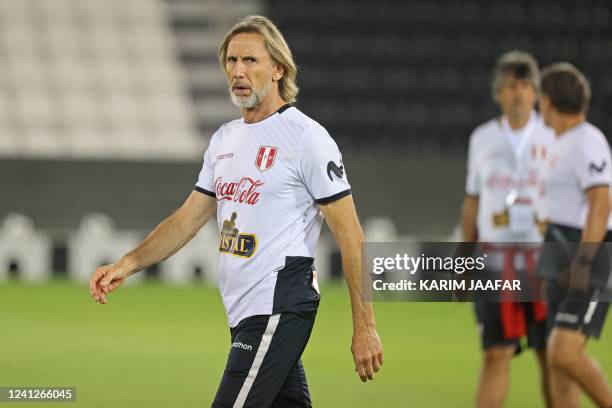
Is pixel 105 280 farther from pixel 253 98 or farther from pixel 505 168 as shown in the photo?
pixel 505 168

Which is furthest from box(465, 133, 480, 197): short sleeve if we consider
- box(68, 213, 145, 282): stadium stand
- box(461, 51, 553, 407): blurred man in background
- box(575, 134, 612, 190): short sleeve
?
box(68, 213, 145, 282): stadium stand

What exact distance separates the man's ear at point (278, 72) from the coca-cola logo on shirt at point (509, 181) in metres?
2.85

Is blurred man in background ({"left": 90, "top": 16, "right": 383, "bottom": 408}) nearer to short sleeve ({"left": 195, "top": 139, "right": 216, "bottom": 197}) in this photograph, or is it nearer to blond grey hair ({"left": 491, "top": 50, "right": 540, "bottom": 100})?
short sleeve ({"left": 195, "top": 139, "right": 216, "bottom": 197})

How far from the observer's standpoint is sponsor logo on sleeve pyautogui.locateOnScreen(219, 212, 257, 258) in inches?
178

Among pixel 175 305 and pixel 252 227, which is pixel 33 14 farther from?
pixel 252 227

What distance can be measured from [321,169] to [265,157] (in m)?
0.25

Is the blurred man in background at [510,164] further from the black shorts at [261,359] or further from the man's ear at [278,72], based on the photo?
the black shorts at [261,359]

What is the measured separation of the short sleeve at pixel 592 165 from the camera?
6.30m

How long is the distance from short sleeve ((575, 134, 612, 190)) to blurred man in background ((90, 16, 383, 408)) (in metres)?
2.21

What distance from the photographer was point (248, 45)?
465cm

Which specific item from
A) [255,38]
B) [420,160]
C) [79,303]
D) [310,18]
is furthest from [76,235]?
[255,38]

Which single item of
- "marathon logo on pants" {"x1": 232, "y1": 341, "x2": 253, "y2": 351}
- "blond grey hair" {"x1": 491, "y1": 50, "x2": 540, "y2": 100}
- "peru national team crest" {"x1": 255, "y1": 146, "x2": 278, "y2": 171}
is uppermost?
"blond grey hair" {"x1": 491, "y1": 50, "x2": 540, "y2": 100}

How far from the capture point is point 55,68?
21281mm

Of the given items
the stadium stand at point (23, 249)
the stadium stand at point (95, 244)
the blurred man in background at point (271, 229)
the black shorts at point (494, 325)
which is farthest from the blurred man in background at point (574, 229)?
the stadium stand at point (23, 249)
